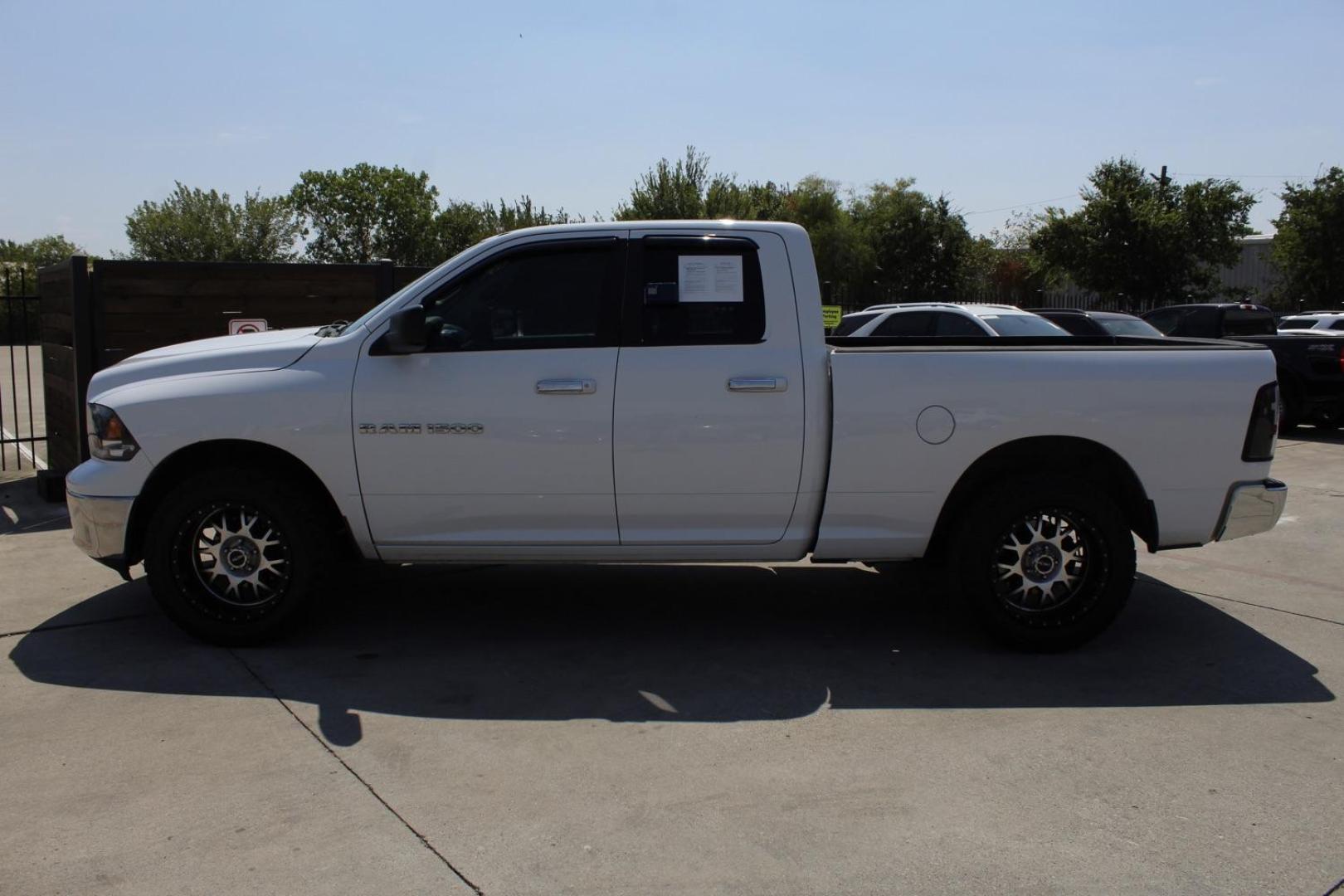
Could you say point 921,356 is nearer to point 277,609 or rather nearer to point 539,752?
point 539,752

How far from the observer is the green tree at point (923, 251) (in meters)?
→ 44.2

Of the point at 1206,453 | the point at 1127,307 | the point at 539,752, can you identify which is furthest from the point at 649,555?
the point at 1127,307

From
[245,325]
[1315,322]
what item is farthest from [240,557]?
[1315,322]

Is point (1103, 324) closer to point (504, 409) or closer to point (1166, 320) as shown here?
point (1166, 320)

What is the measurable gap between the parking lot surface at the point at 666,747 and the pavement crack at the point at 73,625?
0.10ft

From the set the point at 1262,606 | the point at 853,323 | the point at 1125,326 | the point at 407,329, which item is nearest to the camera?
the point at 407,329

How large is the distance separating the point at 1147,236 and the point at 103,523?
32.9 m

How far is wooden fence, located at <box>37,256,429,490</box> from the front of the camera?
858 cm

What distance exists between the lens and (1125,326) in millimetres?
14977

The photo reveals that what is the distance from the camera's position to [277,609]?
17.4 ft

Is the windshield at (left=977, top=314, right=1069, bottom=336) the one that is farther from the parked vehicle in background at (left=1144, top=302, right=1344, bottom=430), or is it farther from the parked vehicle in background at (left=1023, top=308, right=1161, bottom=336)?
the parked vehicle in background at (left=1144, top=302, right=1344, bottom=430)

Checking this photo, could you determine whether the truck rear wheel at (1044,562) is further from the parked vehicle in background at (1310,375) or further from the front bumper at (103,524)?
the parked vehicle in background at (1310,375)

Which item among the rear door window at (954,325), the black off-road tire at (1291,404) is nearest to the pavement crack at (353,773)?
the rear door window at (954,325)

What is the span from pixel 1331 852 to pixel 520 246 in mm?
4131
